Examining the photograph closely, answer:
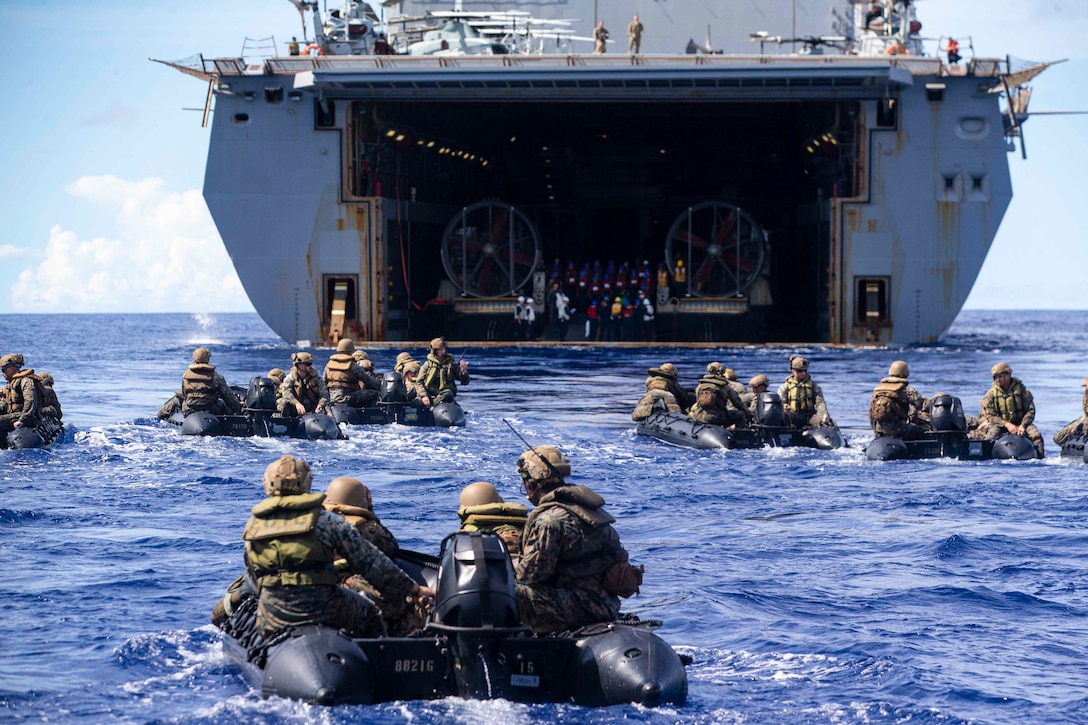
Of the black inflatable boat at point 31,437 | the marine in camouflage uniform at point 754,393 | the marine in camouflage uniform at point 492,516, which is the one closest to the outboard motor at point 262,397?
the black inflatable boat at point 31,437

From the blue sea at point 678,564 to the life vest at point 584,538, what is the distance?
0.92 metres

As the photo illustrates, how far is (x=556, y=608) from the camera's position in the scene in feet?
31.4

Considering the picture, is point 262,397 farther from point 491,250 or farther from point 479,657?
point 491,250

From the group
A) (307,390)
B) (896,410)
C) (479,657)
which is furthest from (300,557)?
(307,390)

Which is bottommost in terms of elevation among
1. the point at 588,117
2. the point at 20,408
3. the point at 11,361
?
the point at 20,408

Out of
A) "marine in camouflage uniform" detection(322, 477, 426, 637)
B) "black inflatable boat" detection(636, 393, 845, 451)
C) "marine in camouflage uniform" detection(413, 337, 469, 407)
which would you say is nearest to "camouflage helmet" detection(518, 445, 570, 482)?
"marine in camouflage uniform" detection(322, 477, 426, 637)

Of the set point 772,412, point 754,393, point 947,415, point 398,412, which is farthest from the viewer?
point 398,412

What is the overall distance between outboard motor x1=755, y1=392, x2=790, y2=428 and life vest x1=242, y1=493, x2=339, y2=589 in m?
12.9

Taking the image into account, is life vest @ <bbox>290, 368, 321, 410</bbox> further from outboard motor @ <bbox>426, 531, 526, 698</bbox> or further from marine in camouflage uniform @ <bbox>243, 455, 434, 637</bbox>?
outboard motor @ <bbox>426, 531, 526, 698</bbox>

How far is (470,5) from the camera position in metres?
42.8

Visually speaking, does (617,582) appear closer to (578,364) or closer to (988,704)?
(988,704)

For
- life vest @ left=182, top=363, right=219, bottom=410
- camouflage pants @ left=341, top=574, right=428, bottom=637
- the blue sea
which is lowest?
the blue sea

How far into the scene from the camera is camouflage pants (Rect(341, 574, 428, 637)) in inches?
390

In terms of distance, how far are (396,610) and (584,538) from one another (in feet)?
4.74
